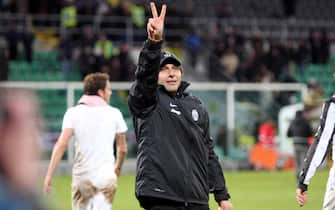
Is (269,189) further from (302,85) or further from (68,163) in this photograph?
(302,85)

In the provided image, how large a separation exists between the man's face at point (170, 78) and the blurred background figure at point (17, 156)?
500cm

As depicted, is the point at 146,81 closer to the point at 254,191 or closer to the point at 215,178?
the point at 215,178

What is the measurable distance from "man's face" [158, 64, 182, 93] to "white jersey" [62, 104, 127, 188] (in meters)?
2.63

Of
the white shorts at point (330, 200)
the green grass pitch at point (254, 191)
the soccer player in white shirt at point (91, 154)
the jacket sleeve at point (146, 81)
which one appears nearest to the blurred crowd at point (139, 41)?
the green grass pitch at point (254, 191)

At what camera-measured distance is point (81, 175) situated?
9.60 metres

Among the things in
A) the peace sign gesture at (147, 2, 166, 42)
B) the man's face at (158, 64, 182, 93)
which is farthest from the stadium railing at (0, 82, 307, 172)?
the peace sign gesture at (147, 2, 166, 42)

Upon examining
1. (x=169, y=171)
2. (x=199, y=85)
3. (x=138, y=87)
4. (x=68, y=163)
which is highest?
(x=138, y=87)

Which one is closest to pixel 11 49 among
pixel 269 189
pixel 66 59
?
pixel 66 59

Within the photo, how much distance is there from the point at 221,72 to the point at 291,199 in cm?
1402

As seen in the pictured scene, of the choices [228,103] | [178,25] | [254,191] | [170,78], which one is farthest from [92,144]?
[178,25]

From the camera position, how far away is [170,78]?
7117 mm

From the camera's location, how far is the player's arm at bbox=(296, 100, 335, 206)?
808 centimetres

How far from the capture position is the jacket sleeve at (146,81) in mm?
6359

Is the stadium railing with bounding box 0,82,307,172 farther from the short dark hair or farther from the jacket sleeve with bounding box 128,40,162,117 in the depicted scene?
the jacket sleeve with bounding box 128,40,162,117
